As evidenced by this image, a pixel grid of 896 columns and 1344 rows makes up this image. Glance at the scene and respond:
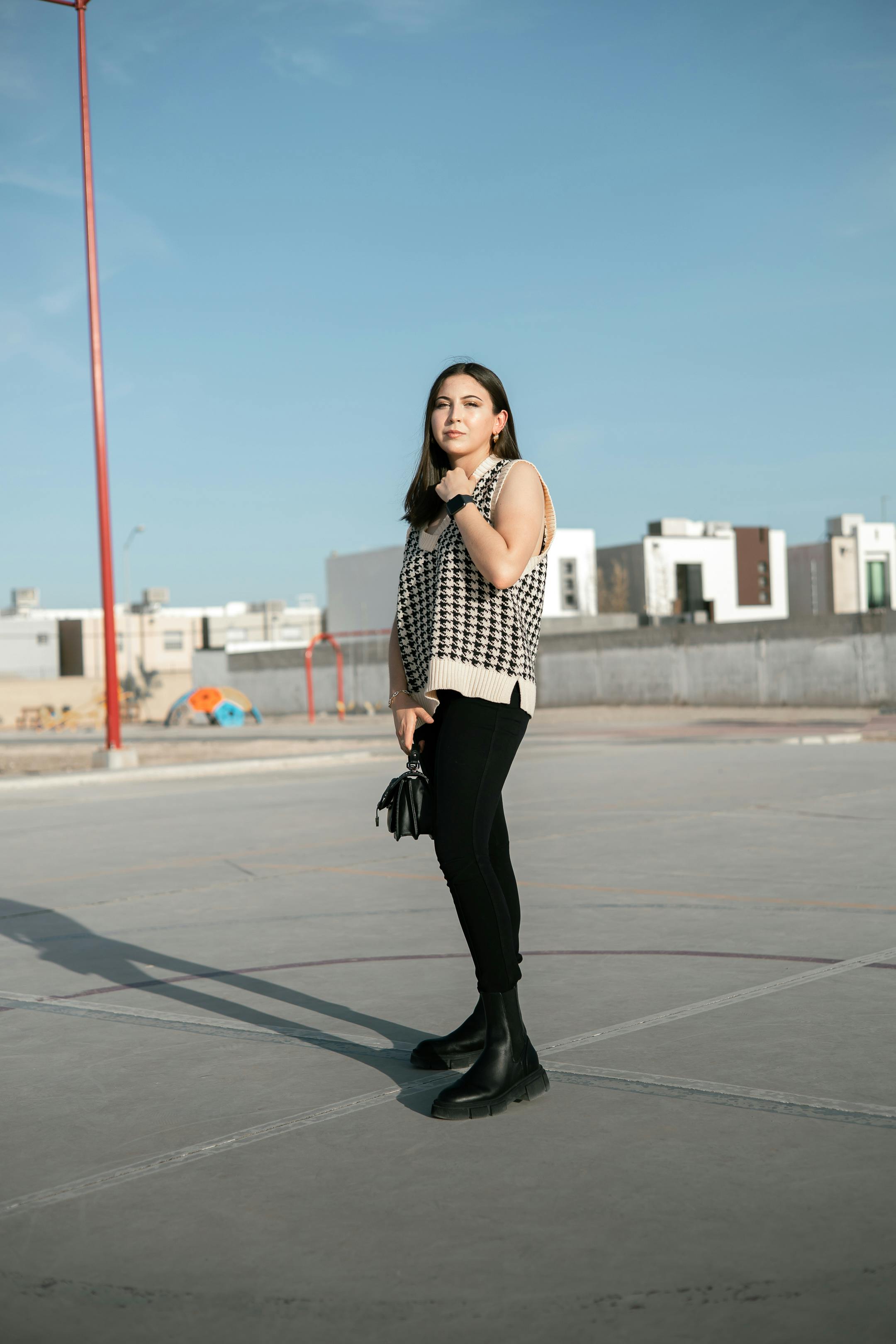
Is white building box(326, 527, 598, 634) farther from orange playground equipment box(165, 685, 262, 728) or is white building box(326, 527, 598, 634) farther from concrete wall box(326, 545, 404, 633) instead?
orange playground equipment box(165, 685, 262, 728)

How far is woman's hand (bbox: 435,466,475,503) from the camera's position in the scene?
375cm

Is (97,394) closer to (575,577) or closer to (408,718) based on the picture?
(408,718)

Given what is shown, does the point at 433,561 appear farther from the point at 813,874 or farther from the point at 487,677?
the point at 813,874

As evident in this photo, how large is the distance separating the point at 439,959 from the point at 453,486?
2673mm

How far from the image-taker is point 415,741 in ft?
12.8

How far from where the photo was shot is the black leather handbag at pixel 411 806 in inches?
147

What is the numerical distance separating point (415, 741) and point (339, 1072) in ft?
3.38

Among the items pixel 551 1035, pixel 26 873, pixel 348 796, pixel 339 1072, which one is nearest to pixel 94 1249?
pixel 339 1072

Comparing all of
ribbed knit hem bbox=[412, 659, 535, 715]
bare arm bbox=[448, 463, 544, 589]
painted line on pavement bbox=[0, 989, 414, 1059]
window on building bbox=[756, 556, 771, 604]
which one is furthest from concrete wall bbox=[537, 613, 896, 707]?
window on building bbox=[756, 556, 771, 604]

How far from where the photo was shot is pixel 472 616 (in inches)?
147

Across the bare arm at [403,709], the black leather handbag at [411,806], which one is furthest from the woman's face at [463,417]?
the black leather handbag at [411,806]

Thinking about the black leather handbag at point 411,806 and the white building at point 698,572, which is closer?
the black leather handbag at point 411,806

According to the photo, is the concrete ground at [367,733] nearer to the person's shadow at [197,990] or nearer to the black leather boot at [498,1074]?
the person's shadow at [197,990]

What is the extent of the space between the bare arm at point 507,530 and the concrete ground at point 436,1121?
1444mm
